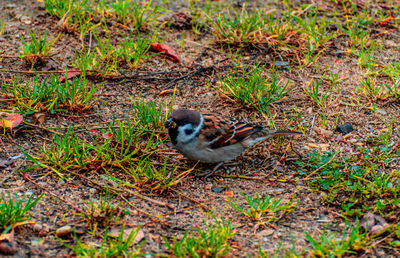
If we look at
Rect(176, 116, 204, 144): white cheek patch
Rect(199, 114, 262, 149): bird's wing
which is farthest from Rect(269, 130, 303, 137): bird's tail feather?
Rect(176, 116, 204, 144): white cheek patch

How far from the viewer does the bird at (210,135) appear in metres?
4.23

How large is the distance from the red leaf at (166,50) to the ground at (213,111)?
38mm

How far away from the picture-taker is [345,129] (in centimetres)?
494

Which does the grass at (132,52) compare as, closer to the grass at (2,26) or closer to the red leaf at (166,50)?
the red leaf at (166,50)

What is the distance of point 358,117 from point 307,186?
1369 mm

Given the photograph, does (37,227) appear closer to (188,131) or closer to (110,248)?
(110,248)

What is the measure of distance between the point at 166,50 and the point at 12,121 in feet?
7.54

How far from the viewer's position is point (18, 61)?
557 centimetres

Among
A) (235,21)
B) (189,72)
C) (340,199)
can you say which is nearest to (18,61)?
(189,72)

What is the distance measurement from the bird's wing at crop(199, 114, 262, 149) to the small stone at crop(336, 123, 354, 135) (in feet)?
3.14

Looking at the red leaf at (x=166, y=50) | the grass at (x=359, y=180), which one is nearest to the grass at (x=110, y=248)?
the grass at (x=359, y=180)

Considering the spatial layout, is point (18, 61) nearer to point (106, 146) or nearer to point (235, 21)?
point (106, 146)

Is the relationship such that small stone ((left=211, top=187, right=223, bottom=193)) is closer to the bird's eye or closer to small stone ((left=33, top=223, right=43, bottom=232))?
the bird's eye

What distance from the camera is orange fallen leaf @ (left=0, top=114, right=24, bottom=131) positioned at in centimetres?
440
